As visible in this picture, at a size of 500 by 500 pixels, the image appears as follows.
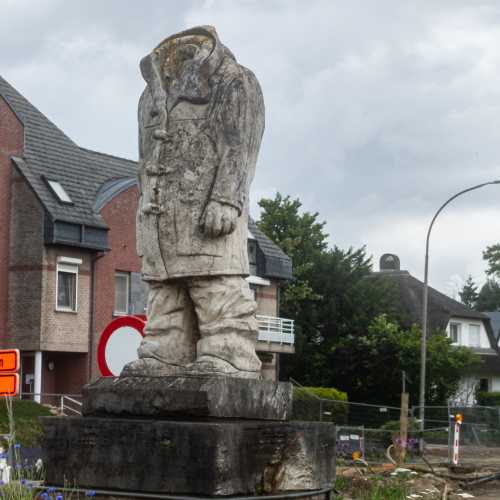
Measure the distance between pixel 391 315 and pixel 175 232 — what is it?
5351cm

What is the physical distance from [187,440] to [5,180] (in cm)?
3279

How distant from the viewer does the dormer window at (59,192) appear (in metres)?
39.7

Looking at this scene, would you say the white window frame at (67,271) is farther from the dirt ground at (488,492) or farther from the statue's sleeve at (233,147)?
the statue's sleeve at (233,147)

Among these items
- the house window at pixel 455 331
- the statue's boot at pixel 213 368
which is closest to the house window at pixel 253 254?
the house window at pixel 455 331

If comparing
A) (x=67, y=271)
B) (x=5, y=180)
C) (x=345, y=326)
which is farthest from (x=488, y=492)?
(x=345, y=326)

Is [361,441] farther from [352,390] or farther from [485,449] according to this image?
[352,390]

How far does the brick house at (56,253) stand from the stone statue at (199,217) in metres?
30.0

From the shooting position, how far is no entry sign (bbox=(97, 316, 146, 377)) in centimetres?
1041

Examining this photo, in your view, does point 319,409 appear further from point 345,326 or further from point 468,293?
point 468,293

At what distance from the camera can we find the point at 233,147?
8734 mm

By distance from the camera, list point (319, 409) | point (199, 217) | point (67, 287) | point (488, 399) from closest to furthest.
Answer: point (199, 217), point (319, 409), point (67, 287), point (488, 399)

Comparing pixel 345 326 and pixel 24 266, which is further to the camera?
pixel 345 326

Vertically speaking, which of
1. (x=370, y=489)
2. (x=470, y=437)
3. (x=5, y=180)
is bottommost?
(x=470, y=437)

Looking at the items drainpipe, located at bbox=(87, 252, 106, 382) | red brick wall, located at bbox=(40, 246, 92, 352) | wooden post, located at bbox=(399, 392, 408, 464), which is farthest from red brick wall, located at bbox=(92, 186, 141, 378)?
wooden post, located at bbox=(399, 392, 408, 464)
